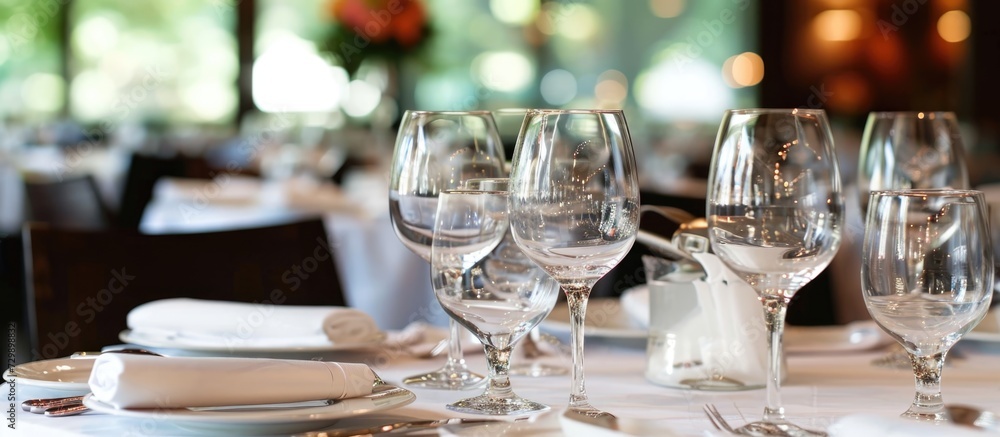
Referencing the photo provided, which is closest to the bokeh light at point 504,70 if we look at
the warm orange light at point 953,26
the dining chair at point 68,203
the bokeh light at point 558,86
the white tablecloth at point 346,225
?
the bokeh light at point 558,86

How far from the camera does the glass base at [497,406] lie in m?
0.87

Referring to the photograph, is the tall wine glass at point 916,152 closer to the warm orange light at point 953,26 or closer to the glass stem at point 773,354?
the glass stem at point 773,354

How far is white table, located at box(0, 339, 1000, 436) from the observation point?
2.64 ft

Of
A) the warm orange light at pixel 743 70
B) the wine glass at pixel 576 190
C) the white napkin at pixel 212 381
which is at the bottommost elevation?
the white napkin at pixel 212 381

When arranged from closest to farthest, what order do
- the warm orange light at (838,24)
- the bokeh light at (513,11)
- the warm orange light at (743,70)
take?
the warm orange light at (838,24), the warm orange light at (743,70), the bokeh light at (513,11)

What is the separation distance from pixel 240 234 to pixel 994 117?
7.82 m

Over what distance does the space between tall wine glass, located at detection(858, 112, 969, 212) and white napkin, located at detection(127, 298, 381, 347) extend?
2.08 ft

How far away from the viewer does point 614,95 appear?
9.42 m

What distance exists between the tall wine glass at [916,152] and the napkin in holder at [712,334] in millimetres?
365

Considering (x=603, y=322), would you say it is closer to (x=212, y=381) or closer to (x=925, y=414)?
(x=925, y=414)

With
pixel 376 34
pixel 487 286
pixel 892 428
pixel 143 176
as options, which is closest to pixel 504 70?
pixel 376 34

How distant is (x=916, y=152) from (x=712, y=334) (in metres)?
0.43

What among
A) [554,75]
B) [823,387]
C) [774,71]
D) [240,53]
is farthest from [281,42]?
[823,387]

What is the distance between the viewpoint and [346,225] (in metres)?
2.71
